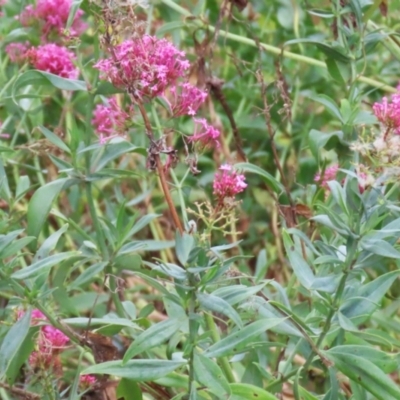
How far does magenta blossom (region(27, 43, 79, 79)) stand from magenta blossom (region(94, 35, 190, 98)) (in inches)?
11.6

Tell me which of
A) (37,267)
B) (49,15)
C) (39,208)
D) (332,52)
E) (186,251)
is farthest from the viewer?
(49,15)

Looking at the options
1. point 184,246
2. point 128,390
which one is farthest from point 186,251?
point 128,390

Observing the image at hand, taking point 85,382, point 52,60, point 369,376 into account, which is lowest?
point 85,382

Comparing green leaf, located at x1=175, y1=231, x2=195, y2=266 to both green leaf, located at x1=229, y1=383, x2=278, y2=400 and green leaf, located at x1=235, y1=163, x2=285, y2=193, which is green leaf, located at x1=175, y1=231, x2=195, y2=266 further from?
green leaf, located at x1=235, y1=163, x2=285, y2=193

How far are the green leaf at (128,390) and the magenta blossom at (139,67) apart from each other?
0.27 meters

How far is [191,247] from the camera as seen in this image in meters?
0.59

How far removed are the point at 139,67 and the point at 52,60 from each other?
36 centimetres

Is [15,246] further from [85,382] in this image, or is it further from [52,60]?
[52,60]

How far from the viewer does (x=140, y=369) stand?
66cm

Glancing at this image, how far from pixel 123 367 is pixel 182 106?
0.24 metres

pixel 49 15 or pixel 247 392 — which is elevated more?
pixel 49 15

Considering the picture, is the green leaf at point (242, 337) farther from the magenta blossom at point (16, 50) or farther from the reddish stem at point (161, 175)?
the magenta blossom at point (16, 50)

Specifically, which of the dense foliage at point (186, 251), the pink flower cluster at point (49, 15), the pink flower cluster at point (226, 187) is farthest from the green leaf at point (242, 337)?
the pink flower cluster at point (49, 15)

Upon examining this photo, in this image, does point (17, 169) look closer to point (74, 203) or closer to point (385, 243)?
point (74, 203)
